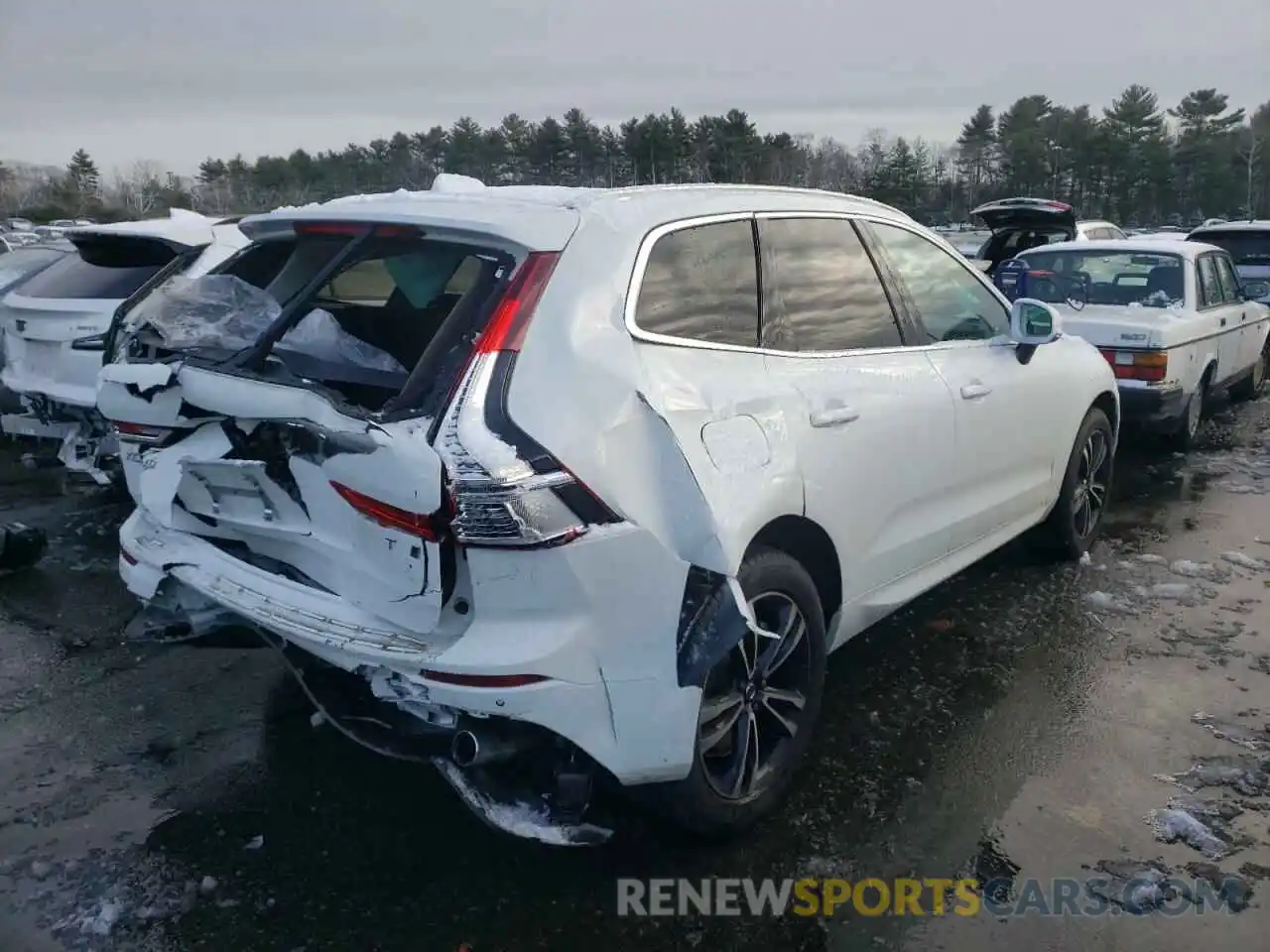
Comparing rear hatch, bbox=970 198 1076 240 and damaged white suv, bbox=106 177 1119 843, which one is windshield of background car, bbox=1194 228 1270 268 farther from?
damaged white suv, bbox=106 177 1119 843

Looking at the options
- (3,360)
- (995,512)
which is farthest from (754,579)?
(3,360)

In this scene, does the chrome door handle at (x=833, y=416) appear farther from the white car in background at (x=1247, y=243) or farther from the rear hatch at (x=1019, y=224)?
the white car in background at (x=1247, y=243)

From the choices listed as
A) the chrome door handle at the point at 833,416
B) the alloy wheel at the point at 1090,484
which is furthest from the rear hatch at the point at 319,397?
the alloy wheel at the point at 1090,484

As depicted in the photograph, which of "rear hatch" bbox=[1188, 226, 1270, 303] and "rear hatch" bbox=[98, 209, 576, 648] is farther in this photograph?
"rear hatch" bbox=[1188, 226, 1270, 303]

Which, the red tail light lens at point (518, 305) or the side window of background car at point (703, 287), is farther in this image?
the side window of background car at point (703, 287)

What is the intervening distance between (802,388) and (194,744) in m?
2.51

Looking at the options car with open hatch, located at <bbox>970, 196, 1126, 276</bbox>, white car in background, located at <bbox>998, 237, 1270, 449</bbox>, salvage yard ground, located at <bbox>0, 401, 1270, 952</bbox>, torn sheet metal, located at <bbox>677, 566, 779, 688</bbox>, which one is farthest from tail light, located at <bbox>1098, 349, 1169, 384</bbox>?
torn sheet metal, located at <bbox>677, 566, 779, 688</bbox>

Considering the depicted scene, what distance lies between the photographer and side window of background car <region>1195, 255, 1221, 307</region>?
8.56 metres

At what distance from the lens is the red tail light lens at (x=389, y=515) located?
8.27 ft

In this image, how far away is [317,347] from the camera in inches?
128

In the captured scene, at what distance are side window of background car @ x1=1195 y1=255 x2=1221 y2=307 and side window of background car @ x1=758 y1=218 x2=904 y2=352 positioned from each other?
583 centimetres

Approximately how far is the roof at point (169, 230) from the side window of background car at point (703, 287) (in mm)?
3972

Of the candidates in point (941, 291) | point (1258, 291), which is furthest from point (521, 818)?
point (1258, 291)

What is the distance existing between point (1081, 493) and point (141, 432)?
466 centimetres
